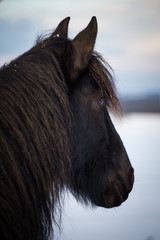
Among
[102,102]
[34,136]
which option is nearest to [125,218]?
[102,102]

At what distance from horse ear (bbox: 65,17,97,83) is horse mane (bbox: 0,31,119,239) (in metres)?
0.03

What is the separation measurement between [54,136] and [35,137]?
0.16ft

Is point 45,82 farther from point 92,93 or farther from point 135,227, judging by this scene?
point 135,227

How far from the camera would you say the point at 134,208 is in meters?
2.01

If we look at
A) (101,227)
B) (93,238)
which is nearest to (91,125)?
(93,238)

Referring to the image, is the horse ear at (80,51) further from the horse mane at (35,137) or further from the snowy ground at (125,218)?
the snowy ground at (125,218)

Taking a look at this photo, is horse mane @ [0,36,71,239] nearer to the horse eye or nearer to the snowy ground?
the horse eye

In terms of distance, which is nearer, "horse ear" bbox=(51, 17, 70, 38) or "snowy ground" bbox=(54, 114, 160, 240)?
"horse ear" bbox=(51, 17, 70, 38)

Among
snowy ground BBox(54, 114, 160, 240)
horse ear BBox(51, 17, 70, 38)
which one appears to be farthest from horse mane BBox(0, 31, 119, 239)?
snowy ground BBox(54, 114, 160, 240)

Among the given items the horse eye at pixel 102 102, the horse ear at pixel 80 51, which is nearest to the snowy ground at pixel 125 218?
the horse eye at pixel 102 102

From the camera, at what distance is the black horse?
737 millimetres

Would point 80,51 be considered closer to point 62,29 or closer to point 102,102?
point 102,102

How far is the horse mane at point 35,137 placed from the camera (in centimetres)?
73

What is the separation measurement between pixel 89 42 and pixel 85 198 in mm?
447
